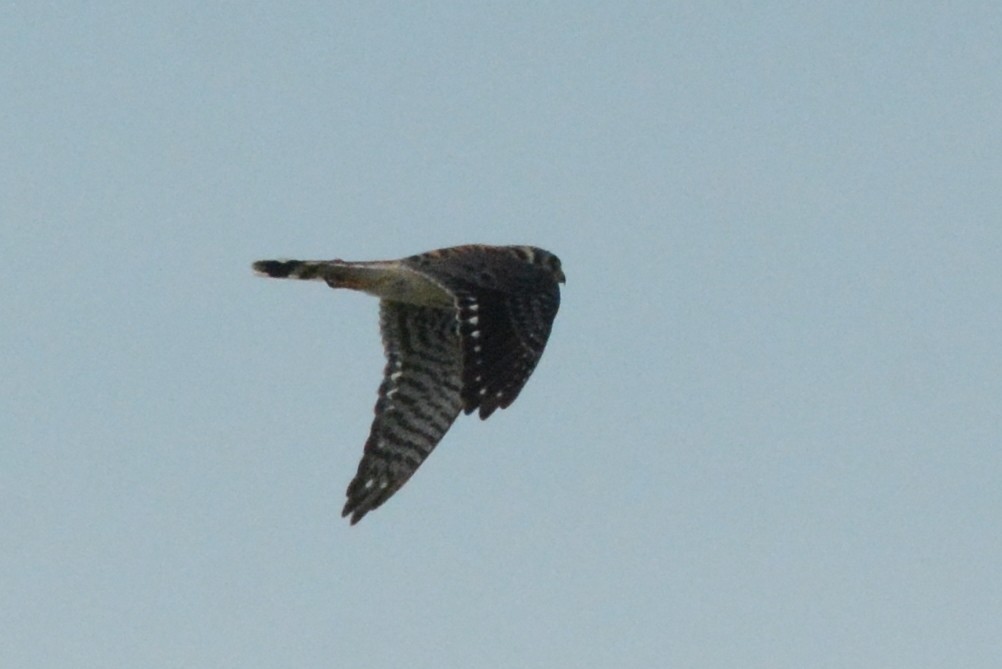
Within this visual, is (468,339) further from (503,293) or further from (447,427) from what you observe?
(447,427)

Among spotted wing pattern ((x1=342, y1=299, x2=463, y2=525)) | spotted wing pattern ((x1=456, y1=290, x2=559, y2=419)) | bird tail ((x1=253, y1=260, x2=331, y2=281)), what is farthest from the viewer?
spotted wing pattern ((x1=342, y1=299, x2=463, y2=525))

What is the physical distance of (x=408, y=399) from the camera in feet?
73.8

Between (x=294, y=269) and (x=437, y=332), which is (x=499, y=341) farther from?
(x=437, y=332)

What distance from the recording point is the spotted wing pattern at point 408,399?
21922mm

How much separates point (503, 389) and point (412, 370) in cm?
380

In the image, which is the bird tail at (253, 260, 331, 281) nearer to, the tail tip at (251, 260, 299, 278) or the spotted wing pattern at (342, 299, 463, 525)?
the tail tip at (251, 260, 299, 278)

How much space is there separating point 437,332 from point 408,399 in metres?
0.66

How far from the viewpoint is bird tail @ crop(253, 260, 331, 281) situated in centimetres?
2150

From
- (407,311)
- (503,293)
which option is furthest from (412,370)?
(503,293)

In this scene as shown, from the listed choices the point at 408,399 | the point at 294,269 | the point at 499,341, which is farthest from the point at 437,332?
the point at 499,341

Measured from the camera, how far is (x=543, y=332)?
19.9 metres

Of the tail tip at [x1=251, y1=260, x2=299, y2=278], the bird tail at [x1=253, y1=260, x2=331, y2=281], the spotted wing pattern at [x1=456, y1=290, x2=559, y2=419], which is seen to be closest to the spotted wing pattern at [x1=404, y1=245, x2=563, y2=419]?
the spotted wing pattern at [x1=456, y1=290, x2=559, y2=419]

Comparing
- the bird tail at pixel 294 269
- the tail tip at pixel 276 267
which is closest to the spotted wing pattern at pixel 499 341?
the bird tail at pixel 294 269

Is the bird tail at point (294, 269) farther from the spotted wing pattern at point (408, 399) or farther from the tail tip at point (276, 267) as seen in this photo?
the spotted wing pattern at point (408, 399)
